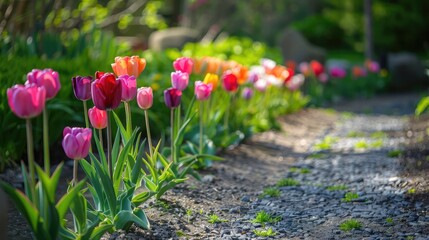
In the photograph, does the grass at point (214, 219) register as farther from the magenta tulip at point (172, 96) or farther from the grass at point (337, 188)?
the grass at point (337, 188)

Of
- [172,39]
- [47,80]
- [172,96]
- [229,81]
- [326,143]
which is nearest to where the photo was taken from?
[47,80]

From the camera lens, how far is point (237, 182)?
14.4 ft

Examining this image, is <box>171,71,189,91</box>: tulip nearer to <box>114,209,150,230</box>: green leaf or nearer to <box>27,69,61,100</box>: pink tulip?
<box>114,209,150,230</box>: green leaf

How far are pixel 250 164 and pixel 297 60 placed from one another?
716 cm

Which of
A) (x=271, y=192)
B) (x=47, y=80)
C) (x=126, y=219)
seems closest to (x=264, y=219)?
(x=271, y=192)

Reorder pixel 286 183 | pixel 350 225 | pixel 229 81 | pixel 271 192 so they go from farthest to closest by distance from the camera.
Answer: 1. pixel 229 81
2. pixel 286 183
3. pixel 271 192
4. pixel 350 225

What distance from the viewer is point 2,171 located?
4.19m

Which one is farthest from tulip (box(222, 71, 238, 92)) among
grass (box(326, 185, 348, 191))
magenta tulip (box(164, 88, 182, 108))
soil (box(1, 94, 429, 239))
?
magenta tulip (box(164, 88, 182, 108))

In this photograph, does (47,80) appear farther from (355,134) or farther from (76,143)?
(355,134)

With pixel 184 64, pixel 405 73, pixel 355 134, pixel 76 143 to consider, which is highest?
pixel 184 64

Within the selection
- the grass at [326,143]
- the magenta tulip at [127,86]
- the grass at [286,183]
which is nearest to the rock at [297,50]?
the grass at [326,143]

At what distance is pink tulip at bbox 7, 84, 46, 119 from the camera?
227 centimetres

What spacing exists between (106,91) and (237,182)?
6.00 feet

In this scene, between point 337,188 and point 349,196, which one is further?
point 337,188
